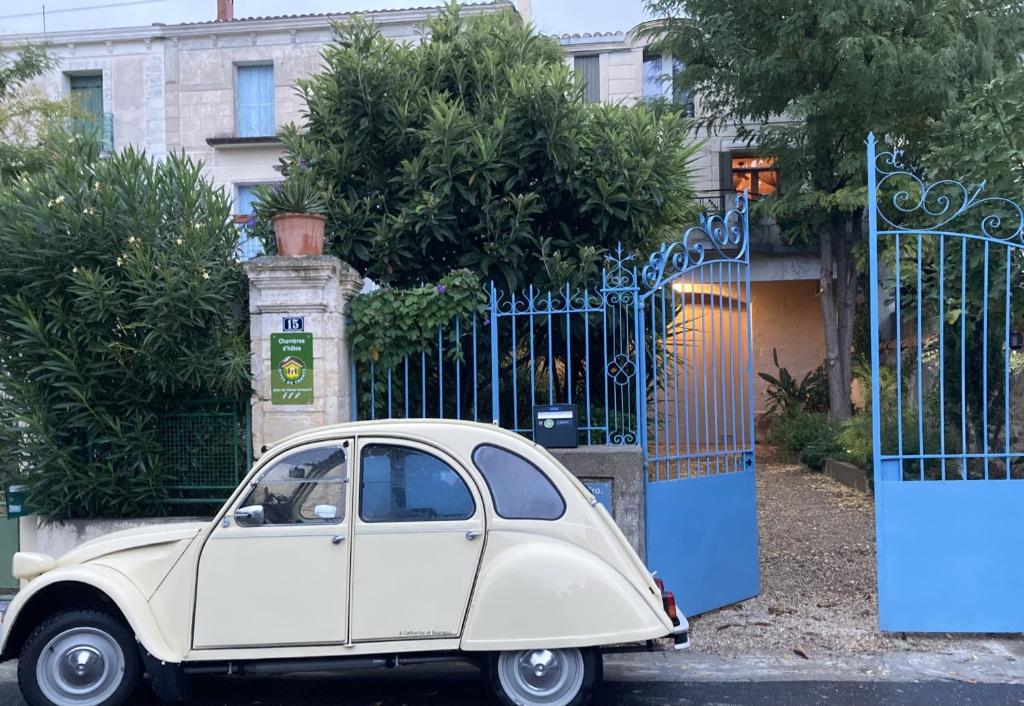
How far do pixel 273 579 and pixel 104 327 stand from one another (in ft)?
10.2

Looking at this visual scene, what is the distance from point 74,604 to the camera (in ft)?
16.8

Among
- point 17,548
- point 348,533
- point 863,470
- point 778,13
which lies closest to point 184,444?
point 17,548

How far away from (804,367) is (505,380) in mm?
14054

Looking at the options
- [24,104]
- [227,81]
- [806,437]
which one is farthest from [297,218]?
[227,81]

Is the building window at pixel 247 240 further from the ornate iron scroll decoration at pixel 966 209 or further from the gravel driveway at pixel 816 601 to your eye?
the ornate iron scroll decoration at pixel 966 209

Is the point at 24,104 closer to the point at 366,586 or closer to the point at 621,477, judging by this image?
the point at 621,477

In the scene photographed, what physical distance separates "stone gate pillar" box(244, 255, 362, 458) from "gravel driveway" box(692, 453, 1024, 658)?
3.50 m

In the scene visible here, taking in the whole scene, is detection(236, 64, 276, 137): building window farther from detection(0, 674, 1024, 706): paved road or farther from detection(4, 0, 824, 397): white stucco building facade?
detection(0, 674, 1024, 706): paved road

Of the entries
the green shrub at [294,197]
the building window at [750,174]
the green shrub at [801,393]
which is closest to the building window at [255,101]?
the building window at [750,174]

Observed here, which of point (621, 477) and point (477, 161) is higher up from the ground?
point (477, 161)

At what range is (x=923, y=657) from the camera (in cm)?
597

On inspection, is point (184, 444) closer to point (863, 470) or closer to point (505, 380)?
point (505, 380)

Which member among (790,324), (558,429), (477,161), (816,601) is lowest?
(816,601)

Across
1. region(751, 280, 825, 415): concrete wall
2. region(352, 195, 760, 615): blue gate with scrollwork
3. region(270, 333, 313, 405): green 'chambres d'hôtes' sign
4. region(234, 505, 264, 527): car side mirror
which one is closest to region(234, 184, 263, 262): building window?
region(270, 333, 313, 405): green 'chambres d'hôtes' sign
